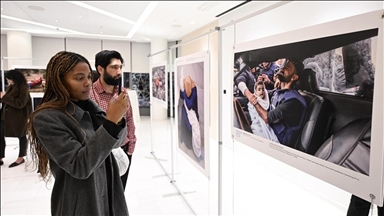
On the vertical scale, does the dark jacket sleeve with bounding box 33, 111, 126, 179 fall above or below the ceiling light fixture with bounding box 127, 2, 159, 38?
below

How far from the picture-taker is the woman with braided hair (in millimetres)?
1053

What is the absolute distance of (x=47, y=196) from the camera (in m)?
3.52

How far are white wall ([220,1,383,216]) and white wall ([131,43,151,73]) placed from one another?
739 centimetres

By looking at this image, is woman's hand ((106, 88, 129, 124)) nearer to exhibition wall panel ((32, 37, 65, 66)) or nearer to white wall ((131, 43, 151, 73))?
exhibition wall panel ((32, 37, 65, 66))

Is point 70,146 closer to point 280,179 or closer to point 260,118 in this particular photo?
point 260,118

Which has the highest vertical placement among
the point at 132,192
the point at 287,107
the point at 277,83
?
the point at 277,83

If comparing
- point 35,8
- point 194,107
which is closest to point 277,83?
point 194,107

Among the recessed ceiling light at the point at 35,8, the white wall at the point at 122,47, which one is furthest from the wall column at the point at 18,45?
the recessed ceiling light at the point at 35,8

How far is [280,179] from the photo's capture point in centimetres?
387

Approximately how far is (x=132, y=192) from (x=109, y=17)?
5187 mm

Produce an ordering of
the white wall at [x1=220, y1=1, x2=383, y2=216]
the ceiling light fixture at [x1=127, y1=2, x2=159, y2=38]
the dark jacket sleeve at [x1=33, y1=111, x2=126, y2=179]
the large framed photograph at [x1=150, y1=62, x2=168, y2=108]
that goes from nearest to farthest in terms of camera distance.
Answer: the dark jacket sleeve at [x1=33, y1=111, x2=126, y2=179] → the white wall at [x1=220, y1=1, x2=383, y2=216] → the large framed photograph at [x1=150, y1=62, x2=168, y2=108] → the ceiling light fixture at [x1=127, y1=2, x2=159, y2=38]

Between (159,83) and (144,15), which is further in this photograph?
(144,15)

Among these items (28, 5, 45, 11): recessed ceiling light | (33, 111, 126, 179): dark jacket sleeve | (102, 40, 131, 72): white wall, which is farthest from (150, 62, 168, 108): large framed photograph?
(102, 40, 131, 72): white wall

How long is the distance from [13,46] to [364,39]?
10.9m
